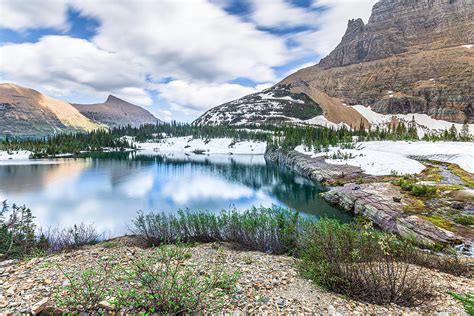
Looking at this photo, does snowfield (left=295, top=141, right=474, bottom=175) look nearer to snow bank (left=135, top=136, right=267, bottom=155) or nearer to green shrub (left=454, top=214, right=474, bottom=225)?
green shrub (left=454, top=214, right=474, bottom=225)

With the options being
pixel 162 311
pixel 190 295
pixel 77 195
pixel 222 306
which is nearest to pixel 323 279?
pixel 222 306

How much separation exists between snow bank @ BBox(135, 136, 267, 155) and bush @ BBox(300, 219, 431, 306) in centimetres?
11983

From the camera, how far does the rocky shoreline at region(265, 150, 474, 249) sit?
52.2 feet

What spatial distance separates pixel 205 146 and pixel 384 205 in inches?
5059

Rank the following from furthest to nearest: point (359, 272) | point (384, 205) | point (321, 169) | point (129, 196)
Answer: point (321, 169), point (129, 196), point (384, 205), point (359, 272)

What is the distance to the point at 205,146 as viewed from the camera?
481 feet

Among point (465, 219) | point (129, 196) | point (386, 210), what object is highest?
point (465, 219)

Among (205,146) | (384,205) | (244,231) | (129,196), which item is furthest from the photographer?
(205,146)

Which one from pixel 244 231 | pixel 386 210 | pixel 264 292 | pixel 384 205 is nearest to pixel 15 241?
pixel 244 231

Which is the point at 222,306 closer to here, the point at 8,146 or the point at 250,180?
the point at 250,180

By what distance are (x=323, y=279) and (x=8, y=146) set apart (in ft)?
474

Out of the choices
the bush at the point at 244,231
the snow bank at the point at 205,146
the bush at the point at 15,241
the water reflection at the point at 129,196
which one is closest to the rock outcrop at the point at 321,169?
the water reflection at the point at 129,196

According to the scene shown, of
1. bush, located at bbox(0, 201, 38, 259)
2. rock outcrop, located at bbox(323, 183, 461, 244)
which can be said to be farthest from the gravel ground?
rock outcrop, located at bbox(323, 183, 461, 244)

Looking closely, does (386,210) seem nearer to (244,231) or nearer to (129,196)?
(244,231)
